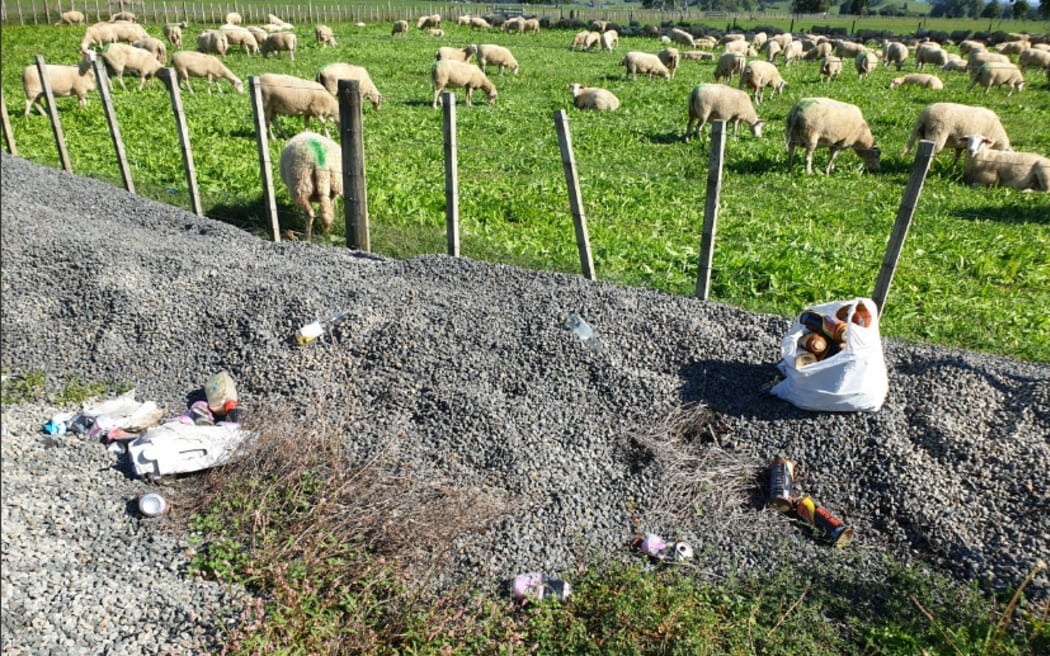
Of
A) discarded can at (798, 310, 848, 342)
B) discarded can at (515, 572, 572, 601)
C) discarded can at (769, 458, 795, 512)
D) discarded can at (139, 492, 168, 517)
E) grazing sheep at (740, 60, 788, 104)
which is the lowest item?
discarded can at (515, 572, 572, 601)

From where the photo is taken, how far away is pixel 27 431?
4.52m

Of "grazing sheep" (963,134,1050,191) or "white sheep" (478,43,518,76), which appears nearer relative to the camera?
"grazing sheep" (963,134,1050,191)

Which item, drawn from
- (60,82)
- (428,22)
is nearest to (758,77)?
(60,82)

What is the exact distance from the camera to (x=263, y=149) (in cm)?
793

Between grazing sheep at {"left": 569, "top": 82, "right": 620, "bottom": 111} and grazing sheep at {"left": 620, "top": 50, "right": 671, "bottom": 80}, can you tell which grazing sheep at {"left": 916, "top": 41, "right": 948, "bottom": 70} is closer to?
grazing sheep at {"left": 620, "top": 50, "right": 671, "bottom": 80}

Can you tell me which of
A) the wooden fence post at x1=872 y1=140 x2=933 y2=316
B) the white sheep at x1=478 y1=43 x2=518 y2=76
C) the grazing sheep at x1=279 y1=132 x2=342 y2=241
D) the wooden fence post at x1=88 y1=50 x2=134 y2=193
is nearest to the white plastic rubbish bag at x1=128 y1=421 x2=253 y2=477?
the grazing sheep at x1=279 y1=132 x2=342 y2=241

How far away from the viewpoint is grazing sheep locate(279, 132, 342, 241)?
862 centimetres

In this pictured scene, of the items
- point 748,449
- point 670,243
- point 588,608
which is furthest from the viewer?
point 670,243

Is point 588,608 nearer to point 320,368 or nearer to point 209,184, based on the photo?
point 320,368

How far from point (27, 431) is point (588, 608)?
3.55 metres

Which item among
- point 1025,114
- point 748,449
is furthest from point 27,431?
point 1025,114

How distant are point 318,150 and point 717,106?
1147 cm

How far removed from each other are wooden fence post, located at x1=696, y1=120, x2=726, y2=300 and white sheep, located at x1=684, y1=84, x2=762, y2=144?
432 inches

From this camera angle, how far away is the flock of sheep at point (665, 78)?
1352cm
